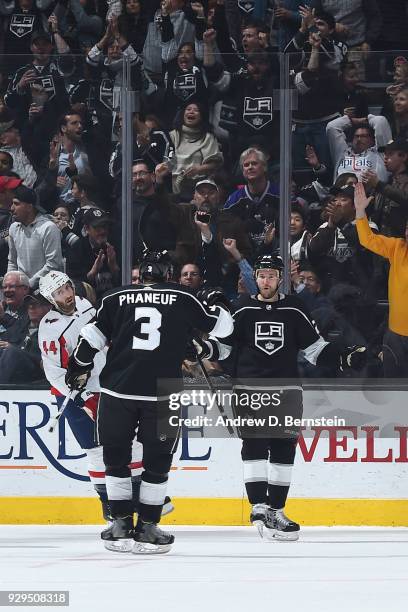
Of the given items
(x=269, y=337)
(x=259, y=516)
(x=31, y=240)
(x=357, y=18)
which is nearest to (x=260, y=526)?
(x=259, y=516)

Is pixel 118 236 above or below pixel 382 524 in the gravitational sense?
above

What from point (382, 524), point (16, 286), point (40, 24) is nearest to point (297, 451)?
point (382, 524)

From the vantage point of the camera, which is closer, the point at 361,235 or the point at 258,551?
the point at 258,551

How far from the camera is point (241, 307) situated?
7.15m

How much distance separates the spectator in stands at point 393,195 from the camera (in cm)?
→ 757

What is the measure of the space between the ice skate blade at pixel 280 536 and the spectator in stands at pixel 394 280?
1.09 meters

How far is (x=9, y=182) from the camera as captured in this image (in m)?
7.79

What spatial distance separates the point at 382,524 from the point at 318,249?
4.62 feet

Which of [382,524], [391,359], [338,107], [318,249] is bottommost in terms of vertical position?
[382,524]

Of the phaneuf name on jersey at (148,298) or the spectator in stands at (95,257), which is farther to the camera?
the spectator in stands at (95,257)

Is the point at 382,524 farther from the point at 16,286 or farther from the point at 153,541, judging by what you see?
the point at 16,286

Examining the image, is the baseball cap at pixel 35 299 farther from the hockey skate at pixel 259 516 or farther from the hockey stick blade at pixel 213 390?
the hockey skate at pixel 259 516

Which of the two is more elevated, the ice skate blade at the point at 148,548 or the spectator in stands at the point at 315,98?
the spectator in stands at the point at 315,98

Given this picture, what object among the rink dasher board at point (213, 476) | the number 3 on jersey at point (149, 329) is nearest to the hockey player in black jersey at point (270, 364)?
the rink dasher board at point (213, 476)
